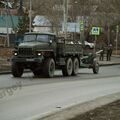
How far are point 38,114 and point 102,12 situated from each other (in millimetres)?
75644

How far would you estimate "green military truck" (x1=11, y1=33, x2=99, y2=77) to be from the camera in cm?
2697

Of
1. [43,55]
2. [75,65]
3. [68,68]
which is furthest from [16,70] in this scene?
[75,65]

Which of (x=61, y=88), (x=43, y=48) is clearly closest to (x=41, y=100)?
(x=61, y=88)

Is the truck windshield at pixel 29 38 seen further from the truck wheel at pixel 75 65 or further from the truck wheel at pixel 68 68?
the truck wheel at pixel 75 65

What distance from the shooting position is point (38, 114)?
1277 cm

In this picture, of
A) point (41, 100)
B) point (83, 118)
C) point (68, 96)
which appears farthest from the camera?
point (68, 96)

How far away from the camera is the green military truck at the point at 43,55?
27.0 metres

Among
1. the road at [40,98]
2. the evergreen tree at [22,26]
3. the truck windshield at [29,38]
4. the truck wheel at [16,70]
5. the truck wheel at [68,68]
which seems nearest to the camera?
the road at [40,98]

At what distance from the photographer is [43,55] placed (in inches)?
1070

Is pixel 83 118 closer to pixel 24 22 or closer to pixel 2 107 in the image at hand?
pixel 2 107

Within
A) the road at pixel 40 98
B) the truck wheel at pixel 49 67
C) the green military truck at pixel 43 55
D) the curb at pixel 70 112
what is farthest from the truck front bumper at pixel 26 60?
the curb at pixel 70 112

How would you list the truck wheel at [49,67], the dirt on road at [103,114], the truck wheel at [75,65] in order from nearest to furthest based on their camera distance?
the dirt on road at [103,114]
the truck wheel at [49,67]
the truck wheel at [75,65]

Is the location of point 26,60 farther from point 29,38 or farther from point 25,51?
point 29,38

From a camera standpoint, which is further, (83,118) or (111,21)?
(111,21)
